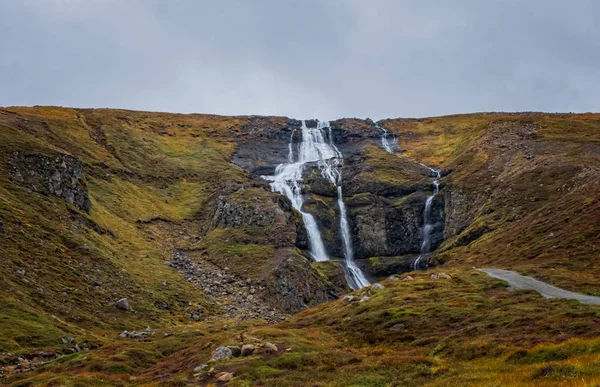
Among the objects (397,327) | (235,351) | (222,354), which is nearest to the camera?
(222,354)

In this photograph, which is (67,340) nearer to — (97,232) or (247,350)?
(247,350)

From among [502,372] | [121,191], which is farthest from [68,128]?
[502,372]

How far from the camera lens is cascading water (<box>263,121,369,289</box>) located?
299 ft

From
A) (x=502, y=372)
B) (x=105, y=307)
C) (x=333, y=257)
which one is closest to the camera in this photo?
(x=502, y=372)

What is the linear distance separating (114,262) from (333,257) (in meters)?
43.7

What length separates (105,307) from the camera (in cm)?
5219

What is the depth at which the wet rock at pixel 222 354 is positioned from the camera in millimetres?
29956

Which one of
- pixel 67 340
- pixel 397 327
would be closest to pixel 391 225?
pixel 397 327

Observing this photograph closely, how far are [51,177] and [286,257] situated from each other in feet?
122

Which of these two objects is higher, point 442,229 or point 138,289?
point 442,229

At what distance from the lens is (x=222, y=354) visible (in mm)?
30234

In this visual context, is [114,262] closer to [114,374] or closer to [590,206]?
[114,374]

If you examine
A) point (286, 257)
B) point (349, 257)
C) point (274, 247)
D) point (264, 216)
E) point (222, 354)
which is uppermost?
point (264, 216)

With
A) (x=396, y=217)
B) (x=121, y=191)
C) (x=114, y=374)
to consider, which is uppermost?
(x=121, y=191)
